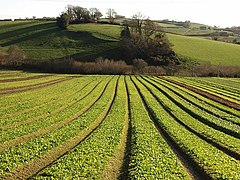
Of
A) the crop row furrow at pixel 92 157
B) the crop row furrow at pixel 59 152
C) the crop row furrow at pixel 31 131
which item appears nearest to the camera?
the crop row furrow at pixel 92 157

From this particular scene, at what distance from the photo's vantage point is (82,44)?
11756 centimetres

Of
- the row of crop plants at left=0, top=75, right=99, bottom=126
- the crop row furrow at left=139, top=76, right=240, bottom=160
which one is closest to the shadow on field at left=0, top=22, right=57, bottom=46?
the row of crop plants at left=0, top=75, right=99, bottom=126

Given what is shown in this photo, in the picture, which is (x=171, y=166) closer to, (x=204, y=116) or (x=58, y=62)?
(x=204, y=116)

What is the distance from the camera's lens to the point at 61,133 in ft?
76.1

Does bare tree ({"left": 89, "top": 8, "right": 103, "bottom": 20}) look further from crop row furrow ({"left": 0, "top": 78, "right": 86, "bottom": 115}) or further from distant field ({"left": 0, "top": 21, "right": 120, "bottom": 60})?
crop row furrow ({"left": 0, "top": 78, "right": 86, "bottom": 115})

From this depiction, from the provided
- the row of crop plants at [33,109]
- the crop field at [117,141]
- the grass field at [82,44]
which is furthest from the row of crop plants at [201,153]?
the grass field at [82,44]

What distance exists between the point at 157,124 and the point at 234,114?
10979 mm

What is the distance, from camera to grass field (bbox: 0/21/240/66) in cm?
10675

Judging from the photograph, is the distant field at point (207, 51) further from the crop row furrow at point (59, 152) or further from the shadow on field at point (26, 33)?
the crop row furrow at point (59, 152)

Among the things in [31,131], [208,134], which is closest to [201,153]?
[208,134]

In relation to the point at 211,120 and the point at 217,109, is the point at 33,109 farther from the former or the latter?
the point at 217,109

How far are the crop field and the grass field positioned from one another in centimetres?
7151

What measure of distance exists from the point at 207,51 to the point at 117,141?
106m

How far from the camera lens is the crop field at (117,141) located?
16578 millimetres
